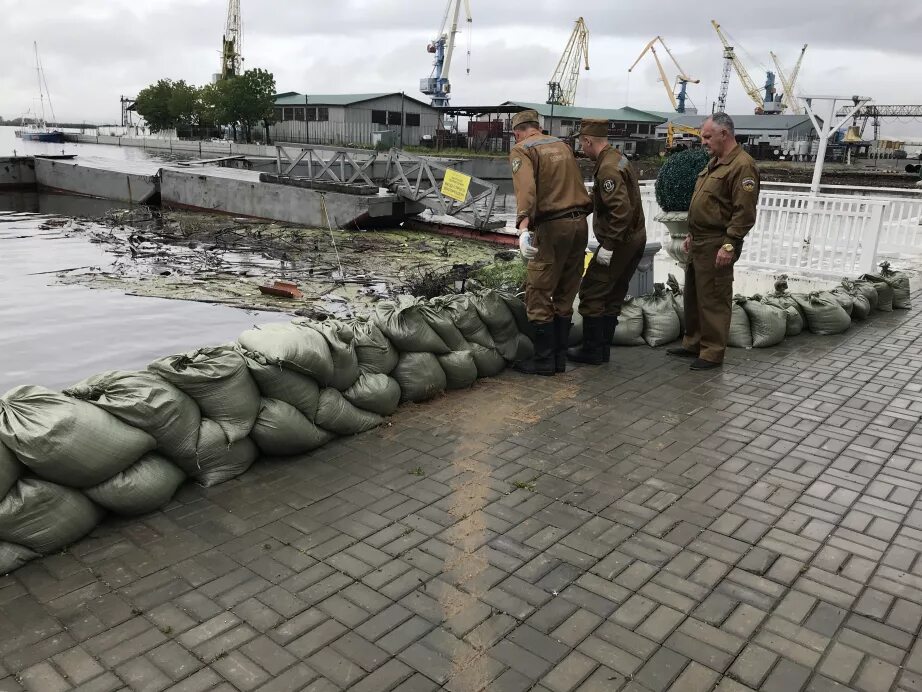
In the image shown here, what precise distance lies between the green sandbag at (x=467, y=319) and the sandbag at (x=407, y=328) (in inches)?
10.3

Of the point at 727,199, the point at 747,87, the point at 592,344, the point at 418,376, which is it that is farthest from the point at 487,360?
the point at 747,87

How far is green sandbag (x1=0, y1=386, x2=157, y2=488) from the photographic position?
8.88ft

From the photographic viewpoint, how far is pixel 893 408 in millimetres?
4562

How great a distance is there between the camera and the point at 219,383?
3334 mm

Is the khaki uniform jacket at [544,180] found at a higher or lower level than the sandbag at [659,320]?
higher

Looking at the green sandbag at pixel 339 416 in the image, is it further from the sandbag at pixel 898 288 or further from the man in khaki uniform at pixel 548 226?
the sandbag at pixel 898 288

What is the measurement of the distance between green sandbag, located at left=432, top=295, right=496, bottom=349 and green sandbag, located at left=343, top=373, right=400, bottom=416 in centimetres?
72

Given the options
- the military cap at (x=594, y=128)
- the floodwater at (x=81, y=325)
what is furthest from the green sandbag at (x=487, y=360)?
the floodwater at (x=81, y=325)

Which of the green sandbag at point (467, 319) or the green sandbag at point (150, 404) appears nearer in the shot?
the green sandbag at point (150, 404)

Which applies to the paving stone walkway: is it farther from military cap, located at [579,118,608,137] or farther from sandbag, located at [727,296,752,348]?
military cap, located at [579,118,608,137]

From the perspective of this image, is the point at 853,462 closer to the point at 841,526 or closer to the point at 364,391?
the point at 841,526

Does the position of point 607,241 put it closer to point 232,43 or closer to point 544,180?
point 544,180

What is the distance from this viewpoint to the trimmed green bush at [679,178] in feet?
19.4

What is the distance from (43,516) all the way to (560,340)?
333cm
